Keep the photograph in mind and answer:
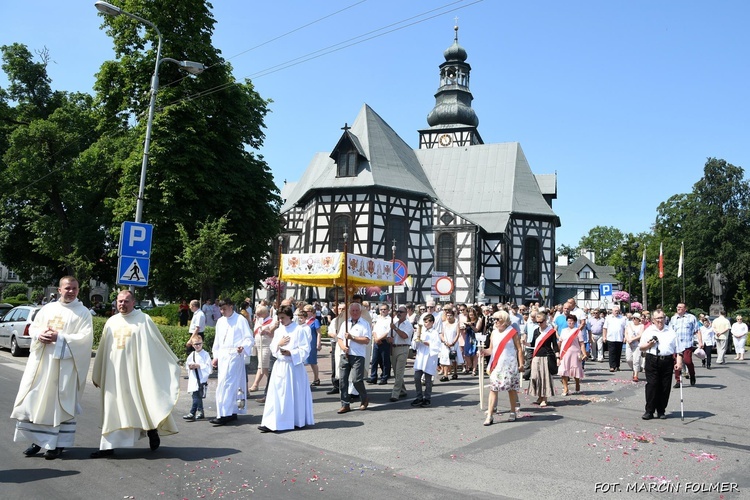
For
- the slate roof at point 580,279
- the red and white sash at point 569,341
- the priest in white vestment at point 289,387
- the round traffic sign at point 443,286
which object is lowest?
the priest in white vestment at point 289,387

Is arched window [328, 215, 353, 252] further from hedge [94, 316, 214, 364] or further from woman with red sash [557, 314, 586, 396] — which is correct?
woman with red sash [557, 314, 586, 396]

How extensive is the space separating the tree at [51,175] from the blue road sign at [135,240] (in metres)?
17.2

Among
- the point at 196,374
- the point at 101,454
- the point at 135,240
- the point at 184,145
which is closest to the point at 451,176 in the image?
the point at 184,145

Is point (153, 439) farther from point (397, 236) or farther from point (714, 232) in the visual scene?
point (714, 232)

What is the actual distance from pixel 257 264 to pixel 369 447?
20407 millimetres

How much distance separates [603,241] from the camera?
9325 cm

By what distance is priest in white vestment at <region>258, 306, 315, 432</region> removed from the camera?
29.0ft

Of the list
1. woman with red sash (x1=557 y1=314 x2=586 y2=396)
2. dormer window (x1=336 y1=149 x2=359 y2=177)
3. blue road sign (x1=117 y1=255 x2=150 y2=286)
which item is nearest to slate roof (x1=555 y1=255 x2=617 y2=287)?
dormer window (x1=336 y1=149 x2=359 y2=177)

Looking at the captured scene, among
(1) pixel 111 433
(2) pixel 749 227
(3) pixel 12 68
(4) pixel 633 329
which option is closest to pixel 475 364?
(4) pixel 633 329

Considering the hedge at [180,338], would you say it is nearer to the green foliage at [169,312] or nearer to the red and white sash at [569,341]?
the red and white sash at [569,341]

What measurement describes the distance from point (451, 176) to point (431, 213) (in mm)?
7183

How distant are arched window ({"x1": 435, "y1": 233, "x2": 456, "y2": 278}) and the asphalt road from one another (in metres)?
31.7

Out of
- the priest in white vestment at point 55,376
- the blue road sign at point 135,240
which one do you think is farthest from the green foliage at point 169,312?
the priest in white vestment at point 55,376

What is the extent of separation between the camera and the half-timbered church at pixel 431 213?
41812 millimetres
